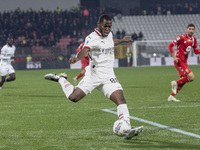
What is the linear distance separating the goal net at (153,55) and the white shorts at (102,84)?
33546 millimetres

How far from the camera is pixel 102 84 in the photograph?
253 inches

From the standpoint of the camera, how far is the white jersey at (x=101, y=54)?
20.8ft

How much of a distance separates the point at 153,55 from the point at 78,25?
30.1 feet

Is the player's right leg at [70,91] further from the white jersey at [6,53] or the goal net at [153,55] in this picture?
the goal net at [153,55]

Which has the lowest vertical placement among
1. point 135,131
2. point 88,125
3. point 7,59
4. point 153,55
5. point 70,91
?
point 88,125

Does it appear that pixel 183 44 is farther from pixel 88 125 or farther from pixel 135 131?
pixel 135 131

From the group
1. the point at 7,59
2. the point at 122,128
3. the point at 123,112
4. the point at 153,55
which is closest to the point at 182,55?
the point at 123,112

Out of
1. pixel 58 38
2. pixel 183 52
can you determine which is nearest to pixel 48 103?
pixel 183 52

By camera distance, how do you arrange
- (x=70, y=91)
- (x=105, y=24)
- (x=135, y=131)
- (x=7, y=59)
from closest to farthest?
(x=135, y=131), (x=105, y=24), (x=70, y=91), (x=7, y=59)

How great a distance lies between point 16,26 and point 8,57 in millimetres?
27702

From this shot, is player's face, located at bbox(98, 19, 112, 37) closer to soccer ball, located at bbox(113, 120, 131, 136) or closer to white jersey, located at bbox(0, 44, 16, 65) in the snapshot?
soccer ball, located at bbox(113, 120, 131, 136)

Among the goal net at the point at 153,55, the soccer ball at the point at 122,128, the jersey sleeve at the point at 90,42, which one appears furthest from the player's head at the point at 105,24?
the goal net at the point at 153,55

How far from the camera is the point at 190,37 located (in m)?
11.2

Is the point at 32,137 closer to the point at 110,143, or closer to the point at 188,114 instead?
the point at 110,143
